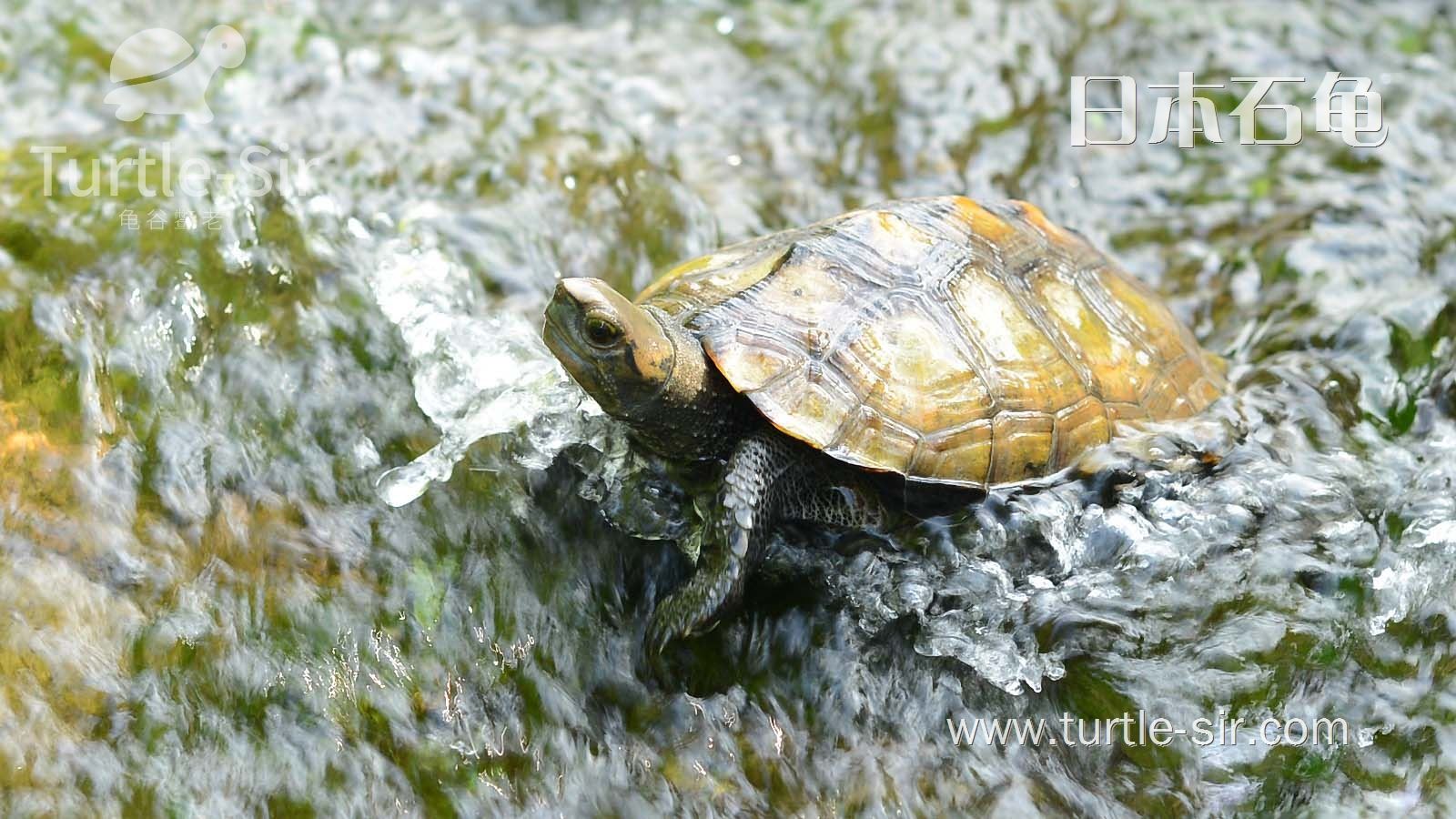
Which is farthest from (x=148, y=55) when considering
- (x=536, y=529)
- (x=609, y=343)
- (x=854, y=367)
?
(x=854, y=367)

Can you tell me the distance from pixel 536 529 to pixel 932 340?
1.42 m

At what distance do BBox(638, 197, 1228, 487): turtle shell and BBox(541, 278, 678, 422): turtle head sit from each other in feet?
0.80

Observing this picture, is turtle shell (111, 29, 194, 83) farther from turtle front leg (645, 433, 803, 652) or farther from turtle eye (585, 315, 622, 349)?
turtle front leg (645, 433, 803, 652)

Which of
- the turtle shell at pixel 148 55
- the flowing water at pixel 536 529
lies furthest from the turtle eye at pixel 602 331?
the turtle shell at pixel 148 55

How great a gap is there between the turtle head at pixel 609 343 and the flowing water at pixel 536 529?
469 millimetres

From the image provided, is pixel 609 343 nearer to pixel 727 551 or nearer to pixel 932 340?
pixel 727 551

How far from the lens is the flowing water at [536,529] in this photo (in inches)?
118

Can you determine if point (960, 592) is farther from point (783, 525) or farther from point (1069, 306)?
point (1069, 306)
